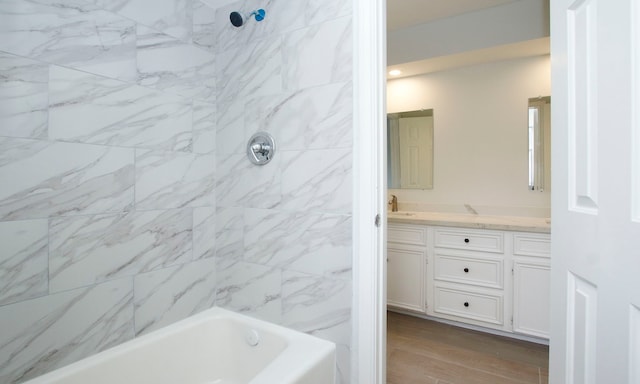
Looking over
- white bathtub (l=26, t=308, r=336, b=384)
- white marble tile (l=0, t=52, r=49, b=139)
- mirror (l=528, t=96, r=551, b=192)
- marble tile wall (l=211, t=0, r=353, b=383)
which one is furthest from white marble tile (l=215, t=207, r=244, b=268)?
mirror (l=528, t=96, r=551, b=192)

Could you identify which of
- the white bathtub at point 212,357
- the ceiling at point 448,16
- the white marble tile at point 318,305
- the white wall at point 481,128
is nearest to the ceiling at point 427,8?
the ceiling at point 448,16

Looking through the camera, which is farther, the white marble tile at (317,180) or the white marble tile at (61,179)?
the white marble tile at (317,180)

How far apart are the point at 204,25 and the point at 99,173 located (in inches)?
38.7

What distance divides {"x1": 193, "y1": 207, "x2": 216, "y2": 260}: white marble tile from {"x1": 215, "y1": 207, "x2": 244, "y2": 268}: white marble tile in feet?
0.09

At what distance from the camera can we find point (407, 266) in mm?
2752

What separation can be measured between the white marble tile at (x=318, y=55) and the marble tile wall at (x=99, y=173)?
0.54 meters

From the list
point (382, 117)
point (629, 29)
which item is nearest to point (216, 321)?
point (382, 117)

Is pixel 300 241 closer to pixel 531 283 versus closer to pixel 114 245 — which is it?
pixel 114 245

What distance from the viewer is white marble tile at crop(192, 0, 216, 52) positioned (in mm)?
1706

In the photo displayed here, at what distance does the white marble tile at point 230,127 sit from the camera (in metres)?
1.71

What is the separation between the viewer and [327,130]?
1.43 m

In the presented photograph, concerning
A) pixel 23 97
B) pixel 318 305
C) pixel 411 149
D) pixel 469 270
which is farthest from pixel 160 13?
pixel 469 270

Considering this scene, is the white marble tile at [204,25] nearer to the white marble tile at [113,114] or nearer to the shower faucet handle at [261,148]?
the white marble tile at [113,114]

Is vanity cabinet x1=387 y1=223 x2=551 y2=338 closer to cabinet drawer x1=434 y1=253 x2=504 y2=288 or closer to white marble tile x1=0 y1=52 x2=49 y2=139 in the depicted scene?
cabinet drawer x1=434 y1=253 x2=504 y2=288
